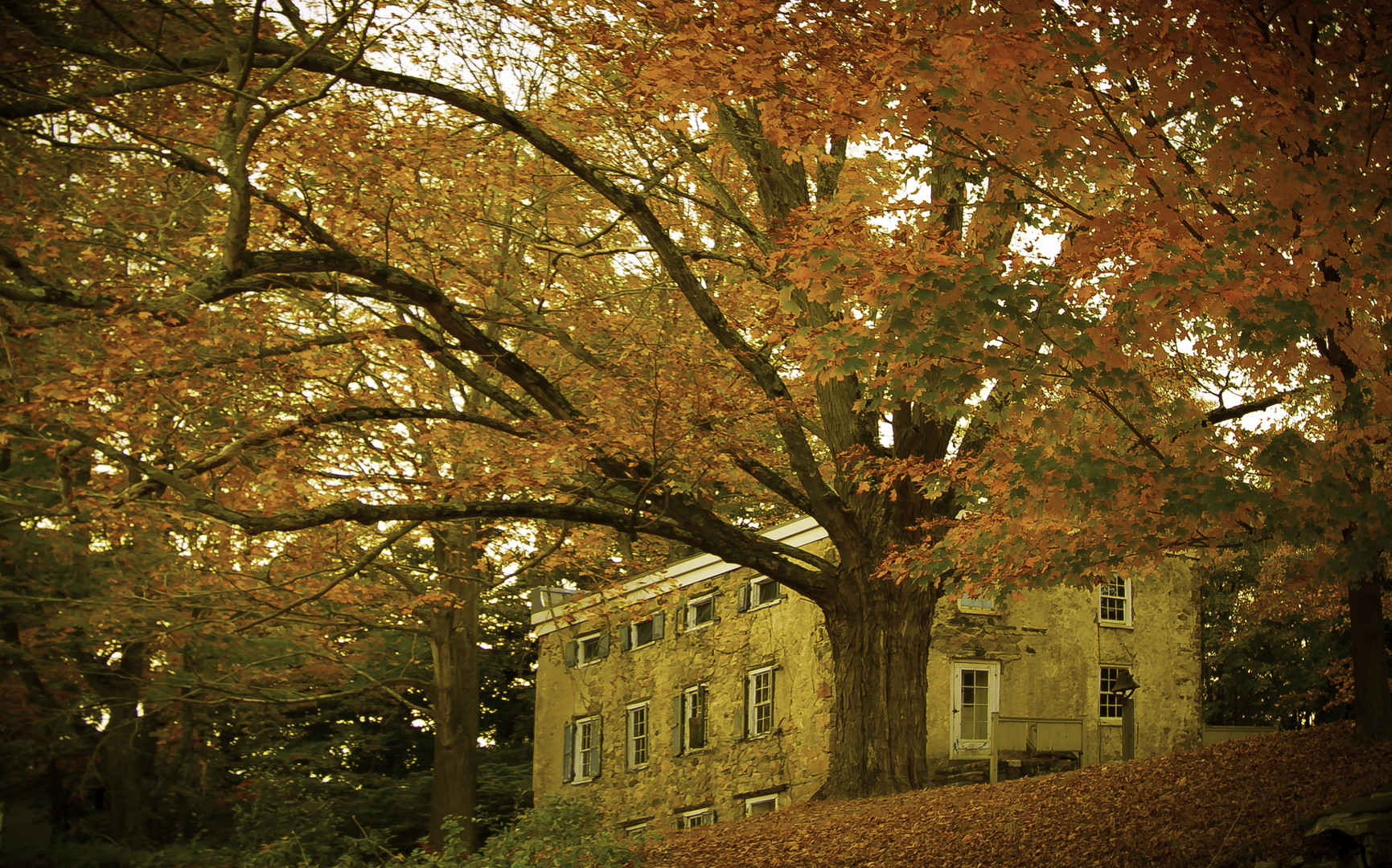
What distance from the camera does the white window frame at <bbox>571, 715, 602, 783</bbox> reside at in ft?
89.3

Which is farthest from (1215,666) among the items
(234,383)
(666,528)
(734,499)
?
(234,383)

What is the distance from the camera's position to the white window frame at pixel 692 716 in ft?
78.8

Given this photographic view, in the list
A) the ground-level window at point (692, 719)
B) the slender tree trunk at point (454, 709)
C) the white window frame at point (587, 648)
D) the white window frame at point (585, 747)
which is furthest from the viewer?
the white window frame at point (587, 648)

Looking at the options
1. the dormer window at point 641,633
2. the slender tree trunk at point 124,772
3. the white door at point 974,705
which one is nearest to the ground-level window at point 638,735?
the dormer window at point 641,633

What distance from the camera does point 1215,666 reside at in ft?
102

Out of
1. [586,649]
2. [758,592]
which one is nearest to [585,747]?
[586,649]

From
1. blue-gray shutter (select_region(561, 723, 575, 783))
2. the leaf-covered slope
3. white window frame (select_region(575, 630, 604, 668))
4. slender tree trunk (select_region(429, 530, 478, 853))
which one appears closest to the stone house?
blue-gray shutter (select_region(561, 723, 575, 783))

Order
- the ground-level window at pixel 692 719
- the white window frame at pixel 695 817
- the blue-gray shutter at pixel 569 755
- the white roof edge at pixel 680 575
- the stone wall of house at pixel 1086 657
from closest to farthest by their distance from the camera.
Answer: the white roof edge at pixel 680 575 < the stone wall of house at pixel 1086 657 < the white window frame at pixel 695 817 < the ground-level window at pixel 692 719 < the blue-gray shutter at pixel 569 755

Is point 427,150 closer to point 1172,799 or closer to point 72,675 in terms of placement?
point 1172,799

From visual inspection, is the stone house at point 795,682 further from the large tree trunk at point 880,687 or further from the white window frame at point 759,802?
the large tree trunk at point 880,687

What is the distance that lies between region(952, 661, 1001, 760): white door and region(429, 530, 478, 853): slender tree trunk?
350 inches

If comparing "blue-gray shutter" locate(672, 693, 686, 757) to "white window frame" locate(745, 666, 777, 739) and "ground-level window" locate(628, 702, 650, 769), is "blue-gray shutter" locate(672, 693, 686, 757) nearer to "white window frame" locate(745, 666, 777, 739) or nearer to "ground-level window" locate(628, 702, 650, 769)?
"ground-level window" locate(628, 702, 650, 769)

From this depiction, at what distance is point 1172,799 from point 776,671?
11683 millimetres

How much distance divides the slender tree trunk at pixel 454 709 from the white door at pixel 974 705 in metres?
8.89
